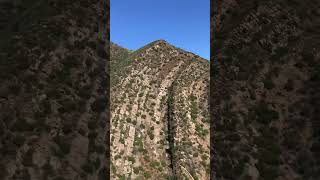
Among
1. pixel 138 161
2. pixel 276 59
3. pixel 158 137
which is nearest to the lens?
pixel 276 59

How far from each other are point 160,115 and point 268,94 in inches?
1945

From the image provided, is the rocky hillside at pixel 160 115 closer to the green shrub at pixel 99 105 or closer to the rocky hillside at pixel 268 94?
the rocky hillside at pixel 268 94

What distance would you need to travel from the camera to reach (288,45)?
6.26 m

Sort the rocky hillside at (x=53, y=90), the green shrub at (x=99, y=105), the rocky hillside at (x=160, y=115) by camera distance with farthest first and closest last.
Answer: the rocky hillside at (x=160, y=115) → the green shrub at (x=99, y=105) → the rocky hillside at (x=53, y=90)

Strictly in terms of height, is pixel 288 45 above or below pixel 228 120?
above

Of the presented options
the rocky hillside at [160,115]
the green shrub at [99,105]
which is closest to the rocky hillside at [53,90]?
the green shrub at [99,105]

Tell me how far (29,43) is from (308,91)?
411 centimetres

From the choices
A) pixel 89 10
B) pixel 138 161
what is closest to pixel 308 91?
pixel 89 10

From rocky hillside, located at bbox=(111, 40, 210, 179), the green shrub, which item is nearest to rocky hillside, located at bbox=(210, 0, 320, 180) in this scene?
the green shrub

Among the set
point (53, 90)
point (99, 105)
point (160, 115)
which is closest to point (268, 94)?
point (99, 105)

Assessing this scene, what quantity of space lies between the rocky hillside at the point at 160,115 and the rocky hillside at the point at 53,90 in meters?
41.0

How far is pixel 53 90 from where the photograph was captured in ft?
19.6

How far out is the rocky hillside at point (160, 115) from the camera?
161 ft

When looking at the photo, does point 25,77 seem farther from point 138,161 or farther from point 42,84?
point 138,161
